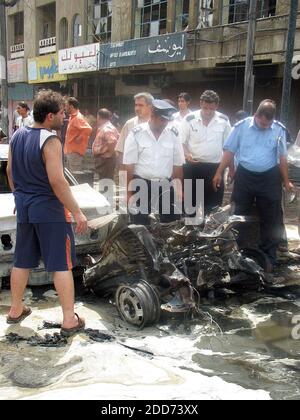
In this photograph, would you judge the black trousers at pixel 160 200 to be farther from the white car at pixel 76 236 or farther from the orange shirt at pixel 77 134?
the orange shirt at pixel 77 134

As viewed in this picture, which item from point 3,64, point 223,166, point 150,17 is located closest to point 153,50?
point 150,17

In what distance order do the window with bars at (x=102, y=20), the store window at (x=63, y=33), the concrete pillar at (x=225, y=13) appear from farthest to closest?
the store window at (x=63, y=33), the window with bars at (x=102, y=20), the concrete pillar at (x=225, y=13)

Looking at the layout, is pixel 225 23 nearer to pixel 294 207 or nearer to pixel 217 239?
pixel 294 207

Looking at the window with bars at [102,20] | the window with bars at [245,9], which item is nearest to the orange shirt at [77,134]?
the window with bars at [245,9]

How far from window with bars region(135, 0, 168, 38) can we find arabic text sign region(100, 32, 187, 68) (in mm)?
2260

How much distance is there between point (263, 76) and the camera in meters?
14.7

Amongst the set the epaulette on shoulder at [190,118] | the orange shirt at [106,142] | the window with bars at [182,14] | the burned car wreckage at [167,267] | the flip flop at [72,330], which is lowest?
the flip flop at [72,330]

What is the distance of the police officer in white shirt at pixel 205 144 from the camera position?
6109 millimetres

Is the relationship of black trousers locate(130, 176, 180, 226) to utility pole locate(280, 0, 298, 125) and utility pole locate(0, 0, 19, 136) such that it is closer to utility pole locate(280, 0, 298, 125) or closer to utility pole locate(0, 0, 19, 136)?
utility pole locate(280, 0, 298, 125)

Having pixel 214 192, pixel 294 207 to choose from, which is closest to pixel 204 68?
pixel 294 207

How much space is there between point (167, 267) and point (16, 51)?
30.6 metres

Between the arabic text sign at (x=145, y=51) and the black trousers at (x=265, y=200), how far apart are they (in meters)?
9.87

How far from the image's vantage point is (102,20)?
880 inches

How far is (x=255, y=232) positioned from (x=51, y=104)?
2.82 m
